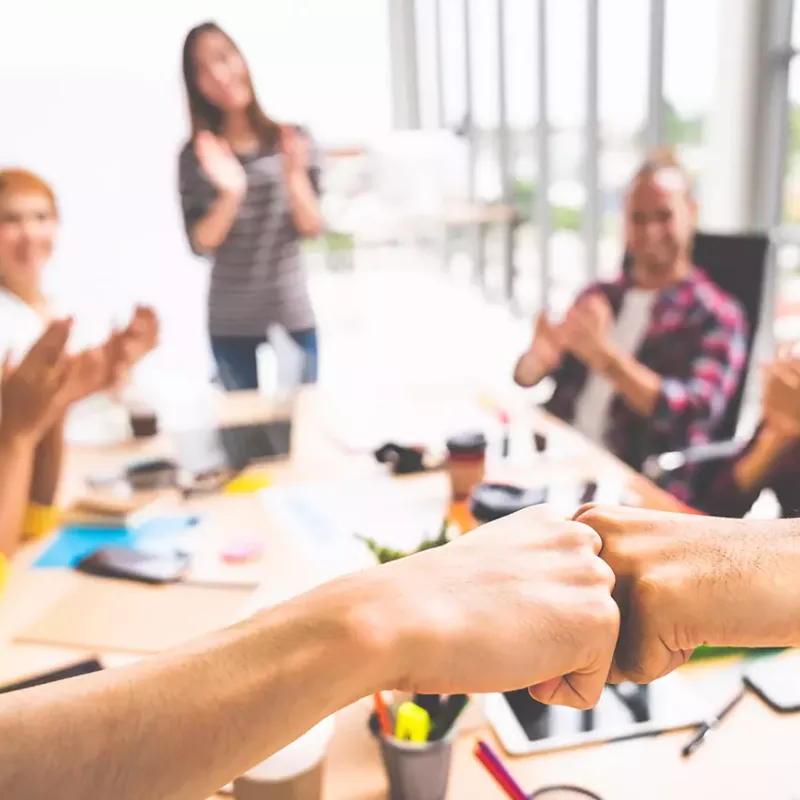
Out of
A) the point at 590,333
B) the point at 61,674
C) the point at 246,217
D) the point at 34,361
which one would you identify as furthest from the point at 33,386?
the point at 246,217

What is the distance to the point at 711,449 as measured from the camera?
193cm

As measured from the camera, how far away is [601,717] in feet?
3.12

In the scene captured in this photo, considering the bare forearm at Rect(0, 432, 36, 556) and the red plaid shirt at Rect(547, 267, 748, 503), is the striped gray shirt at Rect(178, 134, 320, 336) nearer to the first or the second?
the red plaid shirt at Rect(547, 267, 748, 503)

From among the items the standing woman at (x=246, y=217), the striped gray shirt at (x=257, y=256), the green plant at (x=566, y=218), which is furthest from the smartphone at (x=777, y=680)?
the green plant at (x=566, y=218)

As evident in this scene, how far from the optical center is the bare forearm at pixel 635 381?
2004 millimetres

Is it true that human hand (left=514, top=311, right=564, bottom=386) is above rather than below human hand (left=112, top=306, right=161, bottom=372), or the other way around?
below

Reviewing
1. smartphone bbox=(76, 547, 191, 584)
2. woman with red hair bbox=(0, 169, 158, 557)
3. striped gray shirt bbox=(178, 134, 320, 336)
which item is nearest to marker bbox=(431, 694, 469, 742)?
smartphone bbox=(76, 547, 191, 584)

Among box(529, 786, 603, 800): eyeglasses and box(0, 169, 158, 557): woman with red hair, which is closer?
box(529, 786, 603, 800): eyeglasses

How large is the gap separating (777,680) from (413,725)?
0.45 m

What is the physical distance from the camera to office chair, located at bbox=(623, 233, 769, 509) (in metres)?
1.91

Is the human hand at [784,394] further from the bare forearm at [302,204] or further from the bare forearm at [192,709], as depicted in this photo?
the bare forearm at [302,204]

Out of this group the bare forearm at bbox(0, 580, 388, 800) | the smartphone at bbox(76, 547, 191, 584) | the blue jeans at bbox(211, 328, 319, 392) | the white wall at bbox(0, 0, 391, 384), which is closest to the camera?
the bare forearm at bbox(0, 580, 388, 800)

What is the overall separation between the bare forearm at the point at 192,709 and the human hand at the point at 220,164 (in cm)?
231

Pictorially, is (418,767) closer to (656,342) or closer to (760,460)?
(760,460)
